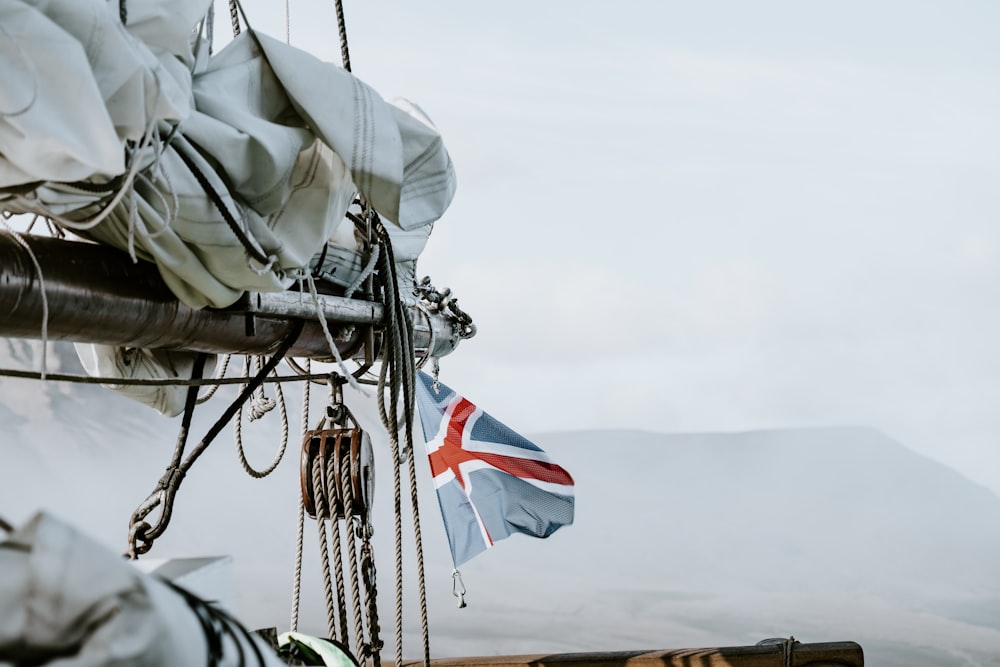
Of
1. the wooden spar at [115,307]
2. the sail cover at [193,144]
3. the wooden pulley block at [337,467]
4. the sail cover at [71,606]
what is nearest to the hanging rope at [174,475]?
the wooden spar at [115,307]

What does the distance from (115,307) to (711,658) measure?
5.68 feet

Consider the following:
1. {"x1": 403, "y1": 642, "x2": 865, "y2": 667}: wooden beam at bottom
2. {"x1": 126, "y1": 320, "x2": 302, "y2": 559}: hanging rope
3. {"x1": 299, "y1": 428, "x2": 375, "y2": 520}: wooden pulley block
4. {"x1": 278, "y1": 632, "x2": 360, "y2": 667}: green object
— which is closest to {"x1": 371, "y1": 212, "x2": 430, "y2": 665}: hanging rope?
{"x1": 299, "y1": 428, "x2": 375, "y2": 520}: wooden pulley block

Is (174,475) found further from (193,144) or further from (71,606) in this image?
(71,606)

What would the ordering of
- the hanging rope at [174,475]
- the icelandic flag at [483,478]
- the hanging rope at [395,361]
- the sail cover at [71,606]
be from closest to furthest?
the sail cover at [71,606], the hanging rope at [174,475], the hanging rope at [395,361], the icelandic flag at [483,478]

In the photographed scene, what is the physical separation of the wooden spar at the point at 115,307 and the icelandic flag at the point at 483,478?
4.12 feet

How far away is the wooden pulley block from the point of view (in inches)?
113

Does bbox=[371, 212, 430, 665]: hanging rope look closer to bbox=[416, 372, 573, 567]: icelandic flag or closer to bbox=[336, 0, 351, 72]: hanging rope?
bbox=[336, 0, 351, 72]: hanging rope

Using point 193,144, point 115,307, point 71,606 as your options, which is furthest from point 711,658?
point 71,606

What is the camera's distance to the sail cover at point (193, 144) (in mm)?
1527

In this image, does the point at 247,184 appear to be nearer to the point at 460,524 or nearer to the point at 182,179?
the point at 182,179

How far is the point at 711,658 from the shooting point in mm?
3039

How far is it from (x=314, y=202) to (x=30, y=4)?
27.7 inches

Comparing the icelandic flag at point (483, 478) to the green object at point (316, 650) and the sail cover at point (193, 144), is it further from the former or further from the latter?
the green object at point (316, 650)

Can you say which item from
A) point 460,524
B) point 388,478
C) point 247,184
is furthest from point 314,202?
point 388,478
